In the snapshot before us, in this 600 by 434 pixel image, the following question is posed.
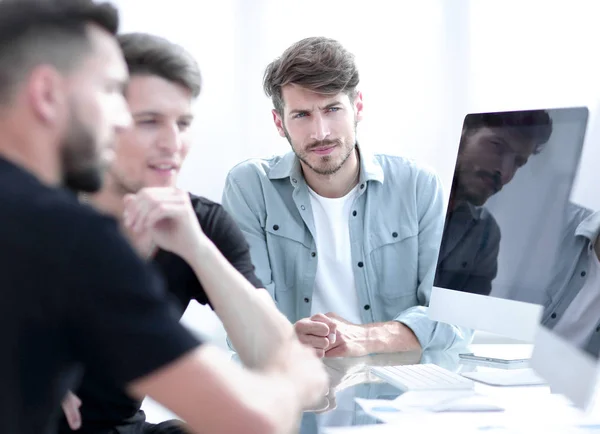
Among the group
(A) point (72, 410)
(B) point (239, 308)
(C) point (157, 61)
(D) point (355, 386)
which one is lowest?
(D) point (355, 386)

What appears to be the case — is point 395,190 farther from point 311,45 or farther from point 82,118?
point 82,118

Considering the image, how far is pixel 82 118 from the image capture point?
0.99 metres

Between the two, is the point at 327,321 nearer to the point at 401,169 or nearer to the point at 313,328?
the point at 313,328

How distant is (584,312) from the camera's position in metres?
1.30

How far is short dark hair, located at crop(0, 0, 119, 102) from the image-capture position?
0.96 meters

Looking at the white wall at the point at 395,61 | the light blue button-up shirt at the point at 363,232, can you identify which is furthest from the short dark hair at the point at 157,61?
the white wall at the point at 395,61

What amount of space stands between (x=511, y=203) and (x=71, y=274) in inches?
42.5

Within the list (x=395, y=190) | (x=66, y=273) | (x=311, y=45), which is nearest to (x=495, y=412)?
(x=66, y=273)

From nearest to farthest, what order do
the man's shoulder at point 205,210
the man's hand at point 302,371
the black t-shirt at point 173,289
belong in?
1. the man's hand at point 302,371
2. the black t-shirt at point 173,289
3. the man's shoulder at point 205,210

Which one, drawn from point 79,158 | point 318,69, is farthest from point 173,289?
point 318,69

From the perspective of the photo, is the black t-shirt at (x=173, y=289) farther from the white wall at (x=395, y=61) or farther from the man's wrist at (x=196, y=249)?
the white wall at (x=395, y=61)

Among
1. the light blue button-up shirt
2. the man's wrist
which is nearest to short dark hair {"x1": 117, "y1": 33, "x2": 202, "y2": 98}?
the man's wrist

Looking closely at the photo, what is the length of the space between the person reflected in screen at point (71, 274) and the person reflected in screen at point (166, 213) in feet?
1.41

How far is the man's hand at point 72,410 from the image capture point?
1.39 meters
